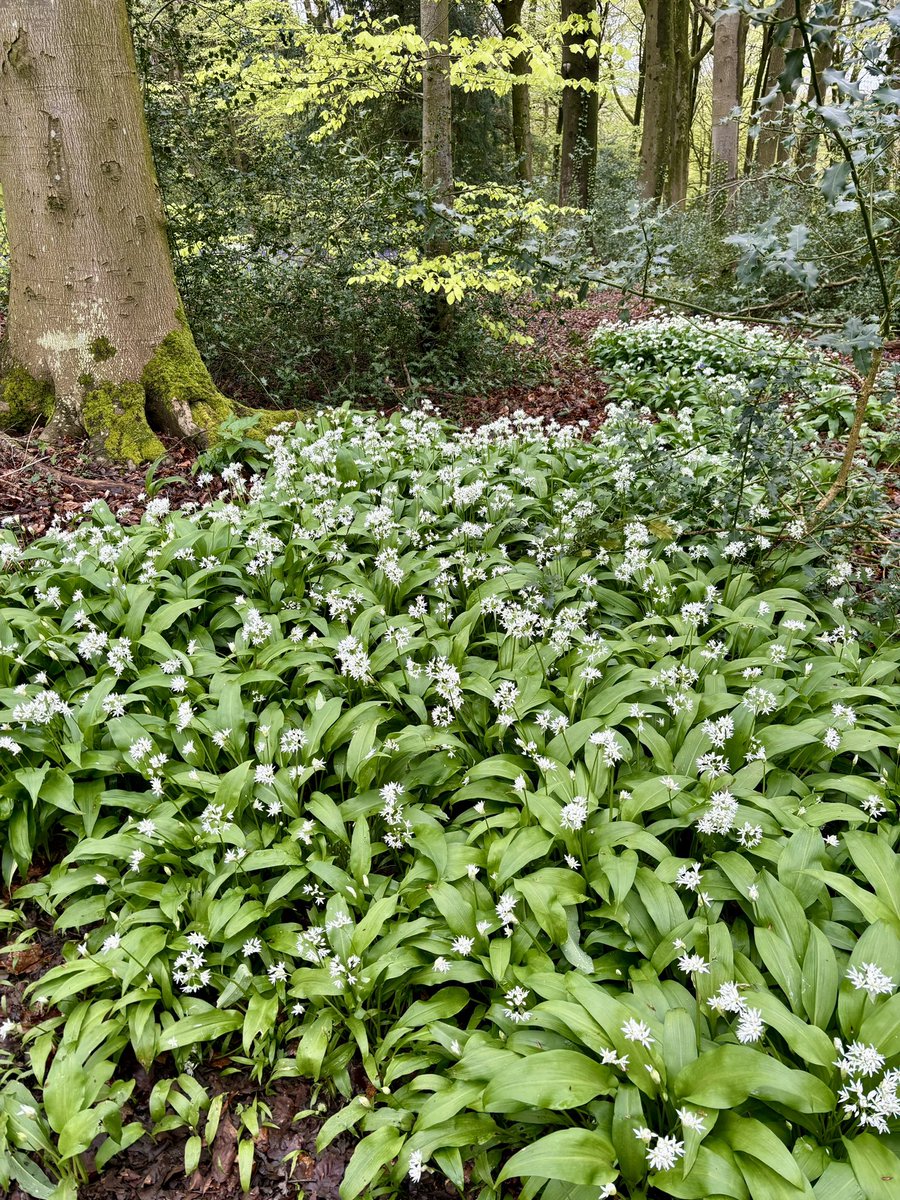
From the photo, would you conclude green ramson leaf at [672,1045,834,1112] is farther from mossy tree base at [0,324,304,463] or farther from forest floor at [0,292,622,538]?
mossy tree base at [0,324,304,463]

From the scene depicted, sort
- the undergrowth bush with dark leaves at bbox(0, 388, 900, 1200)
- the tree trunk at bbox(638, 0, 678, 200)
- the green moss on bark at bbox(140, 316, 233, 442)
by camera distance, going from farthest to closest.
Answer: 1. the tree trunk at bbox(638, 0, 678, 200)
2. the green moss on bark at bbox(140, 316, 233, 442)
3. the undergrowth bush with dark leaves at bbox(0, 388, 900, 1200)

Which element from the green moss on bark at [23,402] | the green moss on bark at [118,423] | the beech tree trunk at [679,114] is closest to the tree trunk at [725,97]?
the beech tree trunk at [679,114]

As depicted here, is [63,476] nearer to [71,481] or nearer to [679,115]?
[71,481]

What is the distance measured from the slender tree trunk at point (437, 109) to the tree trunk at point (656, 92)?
901cm

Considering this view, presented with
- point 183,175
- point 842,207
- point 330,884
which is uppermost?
point 183,175

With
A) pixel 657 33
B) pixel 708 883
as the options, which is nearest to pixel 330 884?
pixel 708 883

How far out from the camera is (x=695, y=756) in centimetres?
304

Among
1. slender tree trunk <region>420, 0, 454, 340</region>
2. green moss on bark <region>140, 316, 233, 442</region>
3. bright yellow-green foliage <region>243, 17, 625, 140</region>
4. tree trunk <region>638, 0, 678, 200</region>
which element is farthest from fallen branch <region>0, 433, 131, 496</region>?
tree trunk <region>638, 0, 678, 200</region>

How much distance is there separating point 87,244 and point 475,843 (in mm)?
5403

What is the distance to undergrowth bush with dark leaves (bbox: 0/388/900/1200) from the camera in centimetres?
199

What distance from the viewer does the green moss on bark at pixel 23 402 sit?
5824 mm

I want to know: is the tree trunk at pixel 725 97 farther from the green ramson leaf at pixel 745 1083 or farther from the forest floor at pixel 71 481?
the green ramson leaf at pixel 745 1083

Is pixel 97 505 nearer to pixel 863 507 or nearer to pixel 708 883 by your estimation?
pixel 708 883

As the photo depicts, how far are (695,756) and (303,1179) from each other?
2.06 meters
